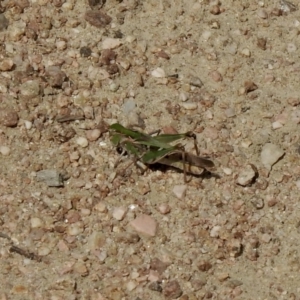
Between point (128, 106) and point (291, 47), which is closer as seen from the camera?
point (128, 106)

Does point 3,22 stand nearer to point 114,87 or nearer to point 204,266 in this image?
point 114,87

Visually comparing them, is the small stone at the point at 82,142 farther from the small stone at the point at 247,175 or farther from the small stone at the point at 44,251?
the small stone at the point at 247,175

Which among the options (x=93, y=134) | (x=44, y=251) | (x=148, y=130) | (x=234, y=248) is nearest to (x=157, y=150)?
(x=148, y=130)

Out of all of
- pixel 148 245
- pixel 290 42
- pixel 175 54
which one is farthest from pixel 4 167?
pixel 290 42

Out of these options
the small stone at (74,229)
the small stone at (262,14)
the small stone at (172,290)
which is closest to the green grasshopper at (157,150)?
the small stone at (74,229)

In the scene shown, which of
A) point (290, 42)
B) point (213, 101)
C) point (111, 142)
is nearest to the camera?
point (111, 142)

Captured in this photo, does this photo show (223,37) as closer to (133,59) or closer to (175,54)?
(175,54)
